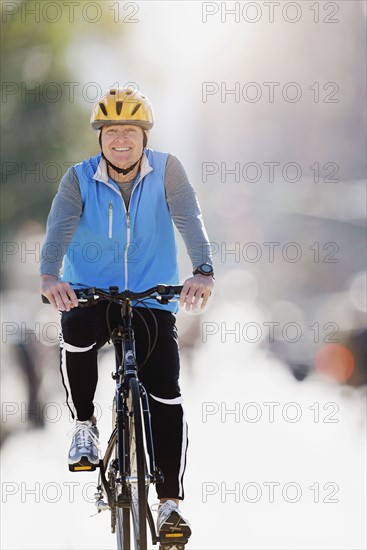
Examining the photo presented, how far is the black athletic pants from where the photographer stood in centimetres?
464

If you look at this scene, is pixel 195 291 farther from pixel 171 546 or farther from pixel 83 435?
pixel 171 546

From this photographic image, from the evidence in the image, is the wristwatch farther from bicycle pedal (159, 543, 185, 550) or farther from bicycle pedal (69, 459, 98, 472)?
bicycle pedal (159, 543, 185, 550)

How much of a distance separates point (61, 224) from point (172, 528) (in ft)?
4.38

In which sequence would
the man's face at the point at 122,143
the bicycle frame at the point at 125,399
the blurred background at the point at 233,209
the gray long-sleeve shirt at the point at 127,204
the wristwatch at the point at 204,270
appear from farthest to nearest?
1. the blurred background at the point at 233,209
2. the man's face at the point at 122,143
3. the gray long-sleeve shirt at the point at 127,204
4. the wristwatch at the point at 204,270
5. the bicycle frame at the point at 125,399

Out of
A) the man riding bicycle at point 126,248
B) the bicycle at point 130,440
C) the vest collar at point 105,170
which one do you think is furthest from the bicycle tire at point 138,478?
the vest collar at point 105,170

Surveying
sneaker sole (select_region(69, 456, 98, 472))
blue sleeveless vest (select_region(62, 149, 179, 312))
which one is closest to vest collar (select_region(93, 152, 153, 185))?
blue sleeveless vest (select_region(62, 149, 179, 312))

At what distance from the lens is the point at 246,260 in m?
16.2

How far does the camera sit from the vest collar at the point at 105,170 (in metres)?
4.74

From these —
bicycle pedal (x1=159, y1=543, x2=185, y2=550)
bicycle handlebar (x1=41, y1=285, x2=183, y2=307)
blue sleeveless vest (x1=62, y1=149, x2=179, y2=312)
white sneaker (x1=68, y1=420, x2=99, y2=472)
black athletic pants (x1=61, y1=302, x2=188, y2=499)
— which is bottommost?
bicycle pedal (x1=159, y1=543, x2=185, y2=550)

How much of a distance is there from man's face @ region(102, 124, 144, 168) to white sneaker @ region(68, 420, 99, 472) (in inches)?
45.3

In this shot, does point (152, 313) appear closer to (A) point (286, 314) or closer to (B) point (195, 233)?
(B) point (195, 233)

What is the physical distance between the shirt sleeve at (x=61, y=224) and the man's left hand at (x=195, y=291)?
57 cm

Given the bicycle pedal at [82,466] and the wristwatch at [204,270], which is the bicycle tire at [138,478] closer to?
the bicycle pedal at [82,466]

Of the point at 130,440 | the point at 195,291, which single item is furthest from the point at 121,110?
the point at 130,440
